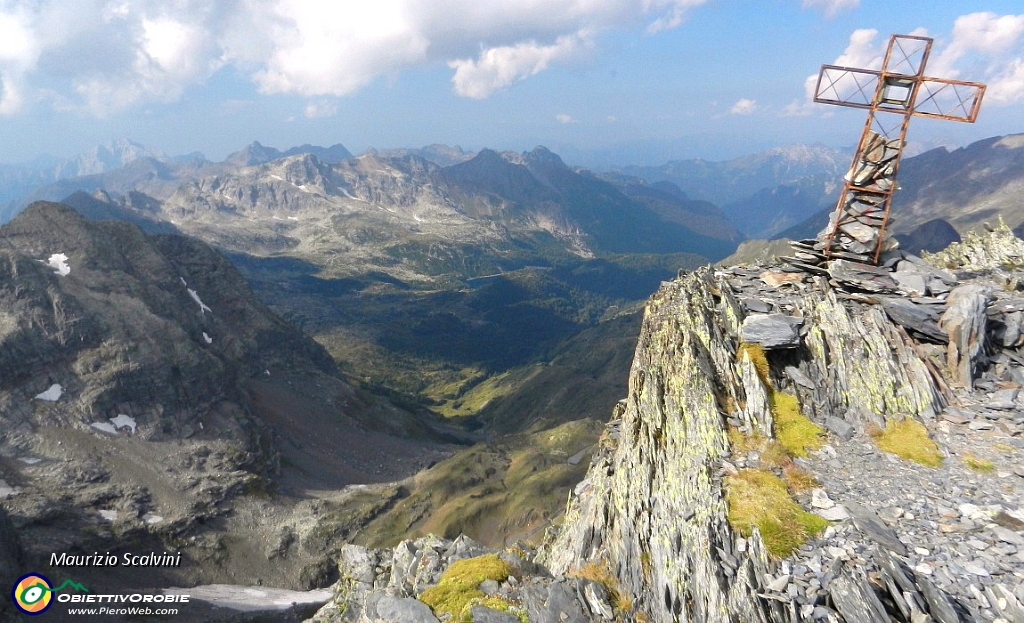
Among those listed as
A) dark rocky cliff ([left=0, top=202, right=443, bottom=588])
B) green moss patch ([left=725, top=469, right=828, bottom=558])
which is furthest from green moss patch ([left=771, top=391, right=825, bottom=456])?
dark rocky cliff ([left=0, top=202, right=443, bottom=588])

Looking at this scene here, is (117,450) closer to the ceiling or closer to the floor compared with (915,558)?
closer to the floor

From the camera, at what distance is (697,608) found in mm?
20547

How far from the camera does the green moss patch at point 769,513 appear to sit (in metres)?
19.2

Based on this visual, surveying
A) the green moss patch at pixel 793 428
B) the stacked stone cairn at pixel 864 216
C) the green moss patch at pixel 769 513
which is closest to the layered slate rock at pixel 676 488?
the green moss patch at pixel 769 513

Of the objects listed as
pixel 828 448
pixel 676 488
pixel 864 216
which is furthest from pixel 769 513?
pixel 864 216

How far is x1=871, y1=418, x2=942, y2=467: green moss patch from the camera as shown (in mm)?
22812

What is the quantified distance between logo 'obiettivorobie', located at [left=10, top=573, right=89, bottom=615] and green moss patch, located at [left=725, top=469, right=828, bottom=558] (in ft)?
346

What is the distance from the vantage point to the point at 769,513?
2020cm

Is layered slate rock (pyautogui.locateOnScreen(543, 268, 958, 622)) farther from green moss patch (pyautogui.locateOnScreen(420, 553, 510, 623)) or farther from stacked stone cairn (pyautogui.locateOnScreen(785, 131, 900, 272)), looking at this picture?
green moss patch (pyautogui.locateOnScreen(420, 553, 510, 623))

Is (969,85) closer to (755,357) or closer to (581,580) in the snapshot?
(755,357)

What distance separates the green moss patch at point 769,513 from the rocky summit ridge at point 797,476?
0.07 meters

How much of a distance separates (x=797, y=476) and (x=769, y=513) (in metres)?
3.06

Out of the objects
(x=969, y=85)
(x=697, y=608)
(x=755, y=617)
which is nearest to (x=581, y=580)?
(x=697, y=608)

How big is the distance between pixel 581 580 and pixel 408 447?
165 m
